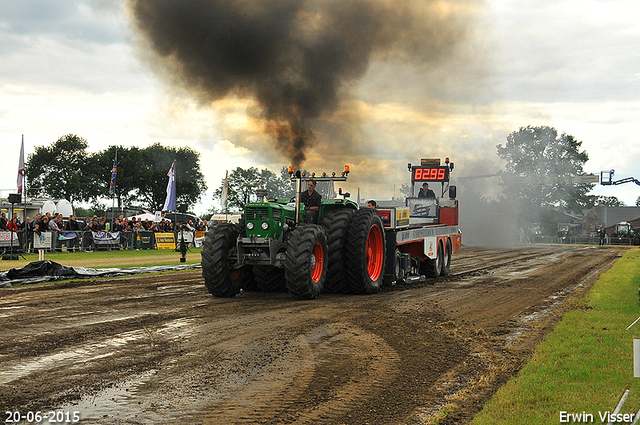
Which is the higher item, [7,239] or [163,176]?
[163,176]

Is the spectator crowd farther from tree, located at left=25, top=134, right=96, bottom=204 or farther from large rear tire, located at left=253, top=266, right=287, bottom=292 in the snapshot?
tree, located at left=25, top=134, right=96, bottom=204

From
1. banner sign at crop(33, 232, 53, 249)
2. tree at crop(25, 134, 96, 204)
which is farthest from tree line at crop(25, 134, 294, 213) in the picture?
banner sign at crop(33, 232, 53, 249)

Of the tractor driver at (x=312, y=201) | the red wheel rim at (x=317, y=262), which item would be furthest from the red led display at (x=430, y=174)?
the red wheel rim at (x=317, y=262)

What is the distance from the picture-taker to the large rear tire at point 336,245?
35.2 feet

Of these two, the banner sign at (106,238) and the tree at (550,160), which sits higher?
the tree at (550,160)

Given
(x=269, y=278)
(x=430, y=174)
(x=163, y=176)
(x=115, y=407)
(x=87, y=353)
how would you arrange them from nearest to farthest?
(x=115, y=407), (x=87, y=353), (x=269, y=278), (x=430, y=174), (x=163, y=176)

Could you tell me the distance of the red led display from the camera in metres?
17.9

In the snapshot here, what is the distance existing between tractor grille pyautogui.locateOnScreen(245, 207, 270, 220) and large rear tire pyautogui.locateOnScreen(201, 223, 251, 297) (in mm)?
474

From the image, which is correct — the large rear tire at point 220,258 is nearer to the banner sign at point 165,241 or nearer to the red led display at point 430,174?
the red led display at point 430,174

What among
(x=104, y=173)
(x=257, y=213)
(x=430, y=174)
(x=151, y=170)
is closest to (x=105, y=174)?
A: (x=104, y=173)

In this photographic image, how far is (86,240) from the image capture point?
24688 millimetres

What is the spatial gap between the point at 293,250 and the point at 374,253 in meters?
3.15

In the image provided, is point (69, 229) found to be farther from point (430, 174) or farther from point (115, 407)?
point (115, 407)

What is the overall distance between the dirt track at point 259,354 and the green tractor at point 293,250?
0.39 meters
